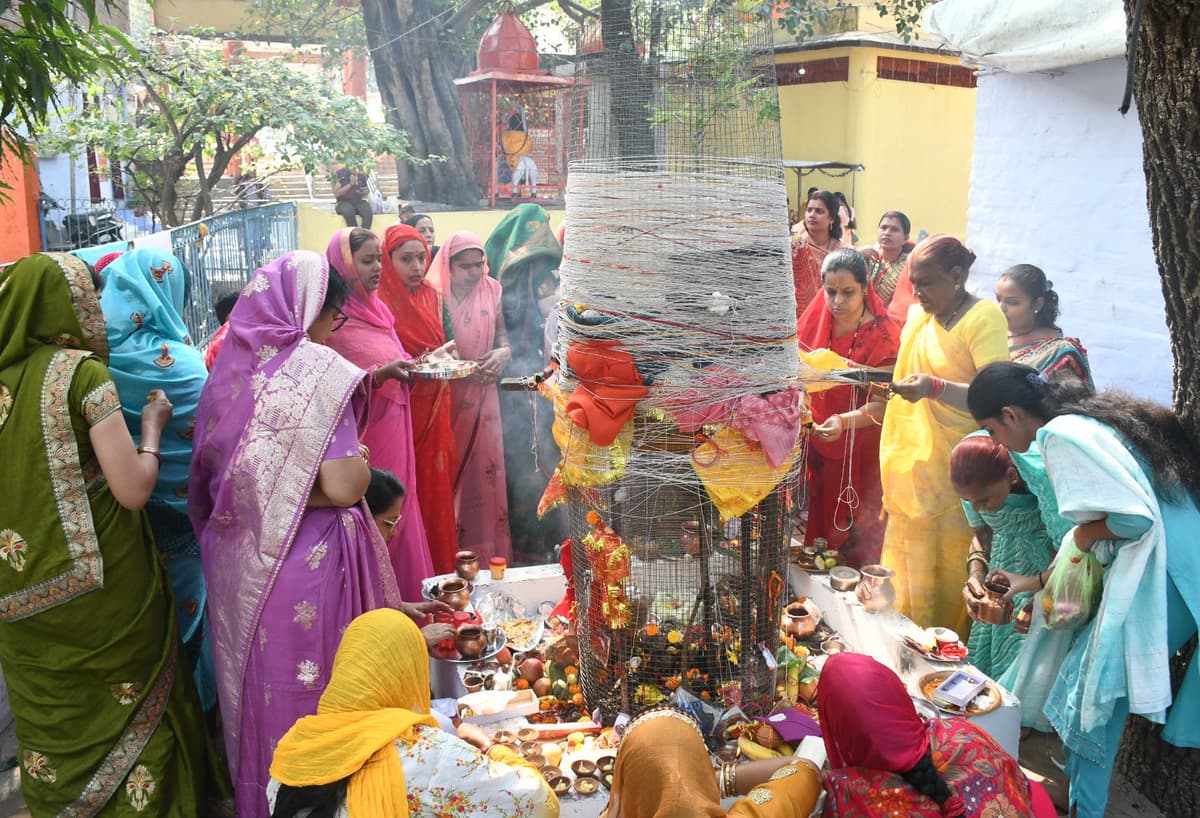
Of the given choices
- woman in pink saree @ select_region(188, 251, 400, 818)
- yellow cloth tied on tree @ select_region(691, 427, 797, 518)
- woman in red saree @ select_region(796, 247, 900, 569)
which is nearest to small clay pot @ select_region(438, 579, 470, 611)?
woman in pink saree @ select_region(188, 251, 400, 818)

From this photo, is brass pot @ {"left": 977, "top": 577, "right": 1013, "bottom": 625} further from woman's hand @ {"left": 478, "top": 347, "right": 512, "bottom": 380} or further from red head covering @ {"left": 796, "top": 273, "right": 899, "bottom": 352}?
woman's hand @ {"left": 478, "top": 347, "right": 512, "bottom": 380}

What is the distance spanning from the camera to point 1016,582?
3.88 meters

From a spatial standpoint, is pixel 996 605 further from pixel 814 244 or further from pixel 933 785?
pixel 814 244

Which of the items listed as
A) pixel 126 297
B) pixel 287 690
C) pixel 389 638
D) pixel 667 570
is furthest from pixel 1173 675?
pixel 126 297

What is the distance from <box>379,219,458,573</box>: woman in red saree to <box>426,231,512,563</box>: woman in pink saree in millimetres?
159

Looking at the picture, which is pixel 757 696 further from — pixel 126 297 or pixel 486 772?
pixel 126 297

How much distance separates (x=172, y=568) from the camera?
4293mm

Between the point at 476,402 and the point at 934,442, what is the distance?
2.63 metres

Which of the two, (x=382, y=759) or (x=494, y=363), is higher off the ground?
(x=494, y=363)

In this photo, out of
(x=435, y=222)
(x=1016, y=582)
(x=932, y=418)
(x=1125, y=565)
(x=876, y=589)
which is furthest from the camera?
(x=435, y=222)

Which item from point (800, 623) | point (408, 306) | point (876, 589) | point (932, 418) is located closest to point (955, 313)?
point (932, 418)

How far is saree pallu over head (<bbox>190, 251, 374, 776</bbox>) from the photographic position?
344 cm

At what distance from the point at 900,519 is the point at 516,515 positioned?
2466 mm

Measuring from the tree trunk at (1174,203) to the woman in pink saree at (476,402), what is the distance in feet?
11.6
